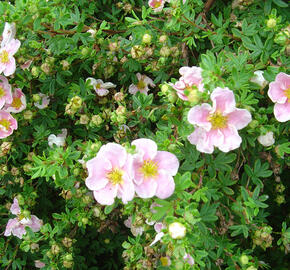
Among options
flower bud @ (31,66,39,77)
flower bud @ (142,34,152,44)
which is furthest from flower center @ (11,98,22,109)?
flower bud @ (142,34,152,44)

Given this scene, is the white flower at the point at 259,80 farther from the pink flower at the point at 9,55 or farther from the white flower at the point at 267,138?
the pink flower at the point at 9,55

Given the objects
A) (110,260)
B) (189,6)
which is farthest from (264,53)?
(110,260)

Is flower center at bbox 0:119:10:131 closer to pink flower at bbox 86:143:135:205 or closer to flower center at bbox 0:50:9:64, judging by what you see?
flower center at bbox 0:50:9:64

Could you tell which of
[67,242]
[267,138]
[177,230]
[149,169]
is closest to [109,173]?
[149,169]

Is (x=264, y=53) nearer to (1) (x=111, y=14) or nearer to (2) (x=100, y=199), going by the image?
(2) (x=100, y=199)

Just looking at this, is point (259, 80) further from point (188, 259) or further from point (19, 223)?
point (19, 223)

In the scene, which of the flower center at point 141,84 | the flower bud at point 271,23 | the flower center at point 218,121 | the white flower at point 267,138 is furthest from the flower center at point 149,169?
the flower center at point 141,84
